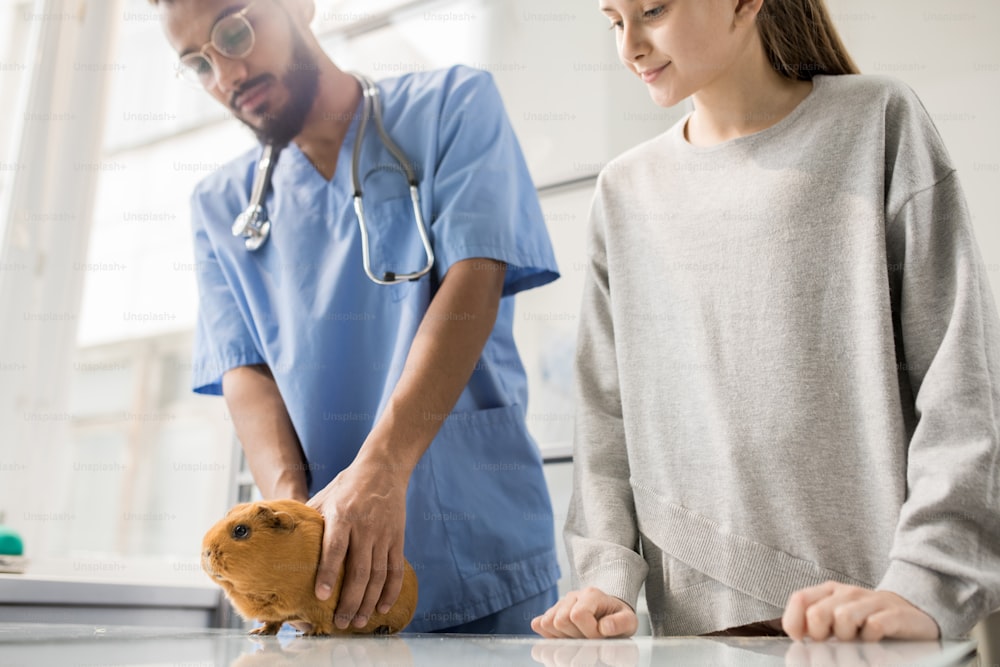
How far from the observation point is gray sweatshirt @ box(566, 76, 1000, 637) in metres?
0.73

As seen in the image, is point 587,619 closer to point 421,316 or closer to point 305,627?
point 305,627

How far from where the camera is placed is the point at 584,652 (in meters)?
0.55

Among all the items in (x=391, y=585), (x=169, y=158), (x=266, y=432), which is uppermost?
(x=391, y=585)

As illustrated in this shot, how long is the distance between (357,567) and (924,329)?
57cm

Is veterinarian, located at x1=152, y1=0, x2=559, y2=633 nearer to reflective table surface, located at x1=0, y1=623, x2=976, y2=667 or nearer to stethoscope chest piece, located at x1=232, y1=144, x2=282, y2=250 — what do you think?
stethoscope chest piece, located at x1=232, y1=144, x2=282, y2=250

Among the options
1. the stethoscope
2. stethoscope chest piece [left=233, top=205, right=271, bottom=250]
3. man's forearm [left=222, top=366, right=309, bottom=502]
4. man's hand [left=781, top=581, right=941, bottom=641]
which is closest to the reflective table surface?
man's hand [left=781, top=581, right=941, bottom=641]

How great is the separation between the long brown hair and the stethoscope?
47 cm

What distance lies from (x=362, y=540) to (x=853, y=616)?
448 millimetres

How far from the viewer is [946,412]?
0.72m

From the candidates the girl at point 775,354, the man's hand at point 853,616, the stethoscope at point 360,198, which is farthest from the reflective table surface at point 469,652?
the stethoscope at point 360,198

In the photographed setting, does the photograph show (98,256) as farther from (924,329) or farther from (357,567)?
(924,329)

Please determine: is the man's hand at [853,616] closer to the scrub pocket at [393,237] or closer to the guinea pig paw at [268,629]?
the guinea pig paw at [268,629]

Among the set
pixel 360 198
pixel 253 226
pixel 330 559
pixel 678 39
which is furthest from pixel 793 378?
pixel 253 226

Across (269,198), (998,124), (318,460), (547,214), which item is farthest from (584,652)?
(547,214)
